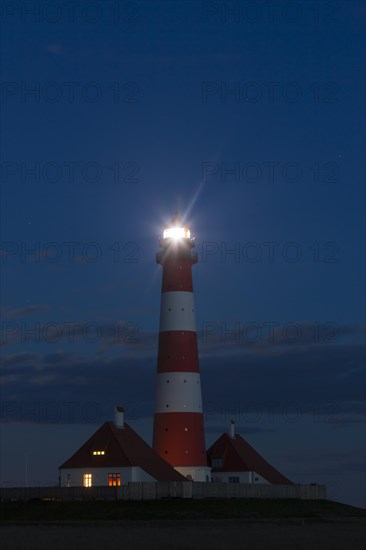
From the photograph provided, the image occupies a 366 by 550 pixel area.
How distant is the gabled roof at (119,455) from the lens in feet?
222

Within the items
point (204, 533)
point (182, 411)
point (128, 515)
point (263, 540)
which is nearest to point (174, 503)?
point (128, 515)

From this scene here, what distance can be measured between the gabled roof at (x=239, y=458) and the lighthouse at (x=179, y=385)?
5872 millimetres

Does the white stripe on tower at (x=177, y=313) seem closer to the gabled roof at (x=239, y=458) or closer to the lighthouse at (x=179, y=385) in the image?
the lighthouse at (x=179, y=385)

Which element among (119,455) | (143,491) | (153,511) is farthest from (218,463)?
(153,511)

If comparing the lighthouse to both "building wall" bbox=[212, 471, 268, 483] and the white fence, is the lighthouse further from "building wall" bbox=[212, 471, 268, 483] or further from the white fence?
"building wall" bbox=[212, 471, 268, 483]

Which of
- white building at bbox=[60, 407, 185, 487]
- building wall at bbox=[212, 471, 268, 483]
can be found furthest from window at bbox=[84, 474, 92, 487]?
building wall at bbox=[212, 471, 268, 483]

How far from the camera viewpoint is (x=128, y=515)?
58.8 metres

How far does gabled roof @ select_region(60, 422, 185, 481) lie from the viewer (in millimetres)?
67750

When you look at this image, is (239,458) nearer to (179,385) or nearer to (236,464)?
(236,464)

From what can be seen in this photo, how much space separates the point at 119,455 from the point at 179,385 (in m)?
6.28

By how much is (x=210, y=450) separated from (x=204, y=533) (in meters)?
33.2

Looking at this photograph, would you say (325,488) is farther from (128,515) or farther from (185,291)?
(128,515)

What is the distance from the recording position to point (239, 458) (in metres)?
78.9

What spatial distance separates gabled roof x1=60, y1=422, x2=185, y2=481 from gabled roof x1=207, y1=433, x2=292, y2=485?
33.1 ft
